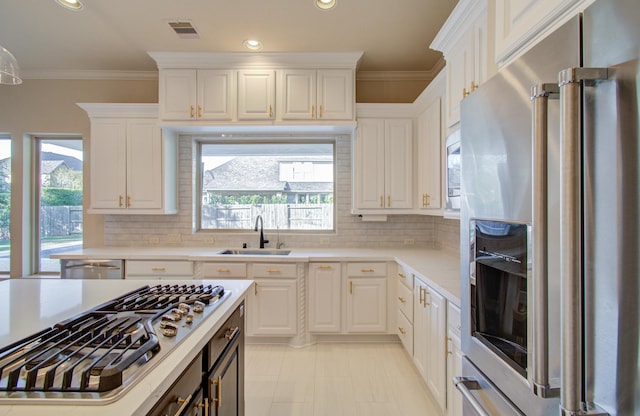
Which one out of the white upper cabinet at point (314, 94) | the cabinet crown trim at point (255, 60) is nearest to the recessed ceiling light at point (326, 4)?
the cabinet crown trim at point (255, 60)

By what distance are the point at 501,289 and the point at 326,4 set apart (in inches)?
90.1

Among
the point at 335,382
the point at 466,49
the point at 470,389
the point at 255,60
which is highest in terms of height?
the point at 255,60

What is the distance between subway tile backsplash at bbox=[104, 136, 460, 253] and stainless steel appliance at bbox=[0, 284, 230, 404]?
7.10 ft

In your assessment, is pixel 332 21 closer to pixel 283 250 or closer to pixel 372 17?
pixel 372 17

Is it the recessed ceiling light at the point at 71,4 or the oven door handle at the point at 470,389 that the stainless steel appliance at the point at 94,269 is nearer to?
the recessed ceiling light at the point at 71,4

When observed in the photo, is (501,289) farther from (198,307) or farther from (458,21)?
(458,21)

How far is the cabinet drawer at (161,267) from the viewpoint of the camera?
2.91 metres

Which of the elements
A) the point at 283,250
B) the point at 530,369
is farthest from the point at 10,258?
the point at 530,369

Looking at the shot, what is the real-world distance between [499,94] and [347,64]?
2279 mm

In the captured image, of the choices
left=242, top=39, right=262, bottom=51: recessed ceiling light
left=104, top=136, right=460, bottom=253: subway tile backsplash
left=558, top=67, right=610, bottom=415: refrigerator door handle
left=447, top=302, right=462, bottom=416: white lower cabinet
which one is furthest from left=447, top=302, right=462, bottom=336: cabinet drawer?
left=242, top=39, right=262, bottom=51: recessed ceiling light

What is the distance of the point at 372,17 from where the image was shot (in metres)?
2.49

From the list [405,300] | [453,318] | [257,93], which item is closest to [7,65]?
[257,93]

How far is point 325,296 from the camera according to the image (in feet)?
9.54

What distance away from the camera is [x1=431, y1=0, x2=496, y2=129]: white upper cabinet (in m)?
1.64
